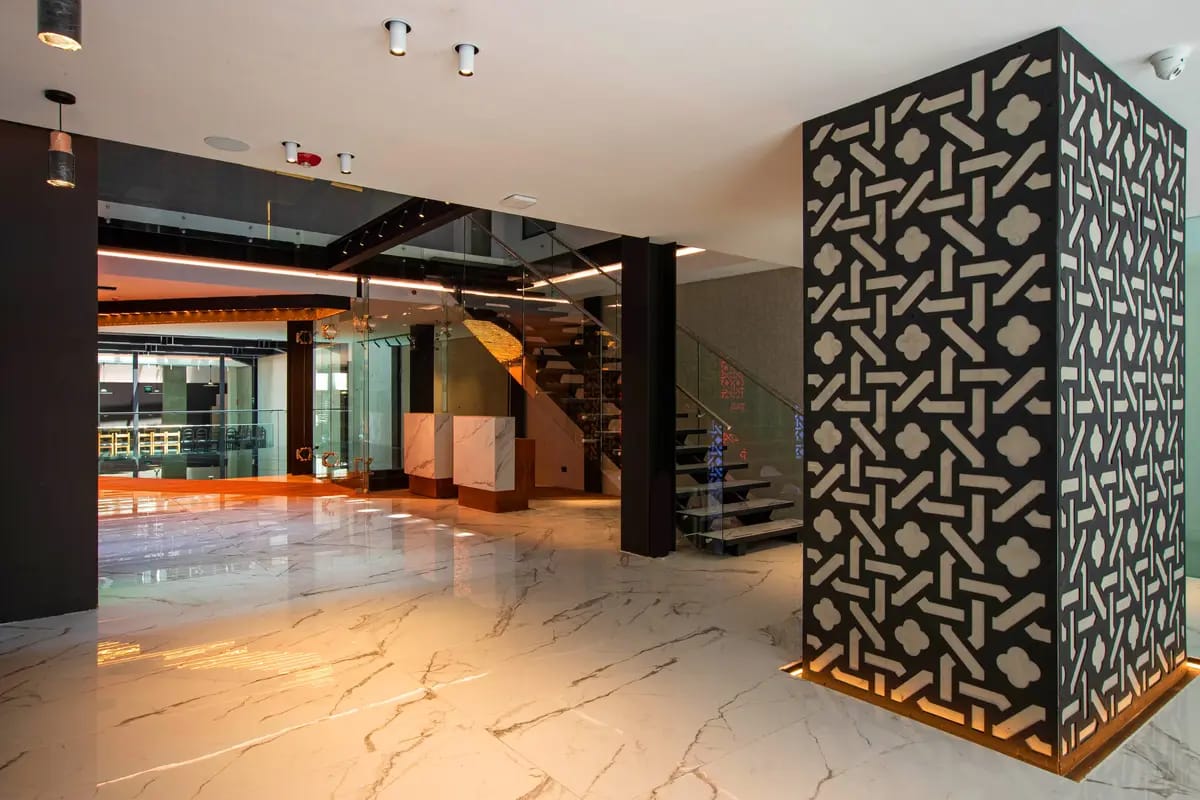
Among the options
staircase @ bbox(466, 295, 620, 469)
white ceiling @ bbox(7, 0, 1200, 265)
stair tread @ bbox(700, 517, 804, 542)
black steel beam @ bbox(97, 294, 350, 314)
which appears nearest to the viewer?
white ceiling @ bbox(7, 0, 1200, 265)

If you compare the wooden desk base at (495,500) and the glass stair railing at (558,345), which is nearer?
the glass stair railing at (558,345)

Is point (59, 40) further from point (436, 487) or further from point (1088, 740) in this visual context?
point (436, 487)

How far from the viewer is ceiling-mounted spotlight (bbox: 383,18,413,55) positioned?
2568 mm

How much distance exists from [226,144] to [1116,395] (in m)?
4.46

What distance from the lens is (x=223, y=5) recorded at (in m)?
2.47

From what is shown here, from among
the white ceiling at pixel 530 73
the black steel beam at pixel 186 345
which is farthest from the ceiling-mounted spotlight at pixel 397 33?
the black steel beam at pixel 186 345

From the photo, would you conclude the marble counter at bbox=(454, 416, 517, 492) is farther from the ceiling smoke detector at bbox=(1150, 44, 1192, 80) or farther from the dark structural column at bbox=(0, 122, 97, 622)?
the ceiling smoke detector at bbox=(1150, 44, 1192, 80)

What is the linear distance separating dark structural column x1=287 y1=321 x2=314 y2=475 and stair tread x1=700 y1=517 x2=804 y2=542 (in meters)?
8.07

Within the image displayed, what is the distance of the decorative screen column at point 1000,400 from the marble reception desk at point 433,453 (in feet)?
22.5

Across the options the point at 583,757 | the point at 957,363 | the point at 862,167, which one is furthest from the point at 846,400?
the point at 583,757

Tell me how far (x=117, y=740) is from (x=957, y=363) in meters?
3.71

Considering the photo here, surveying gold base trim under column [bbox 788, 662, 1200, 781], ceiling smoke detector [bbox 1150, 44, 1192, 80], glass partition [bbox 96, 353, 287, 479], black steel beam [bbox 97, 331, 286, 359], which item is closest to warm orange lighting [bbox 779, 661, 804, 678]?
gold base trim under column [bbox 788, 662, 1200, 781]

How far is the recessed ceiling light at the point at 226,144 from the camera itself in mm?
3687

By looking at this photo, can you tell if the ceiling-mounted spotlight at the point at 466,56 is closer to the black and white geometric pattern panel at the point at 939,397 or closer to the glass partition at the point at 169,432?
the black and white geometric pattern panel at the point at 939,397
